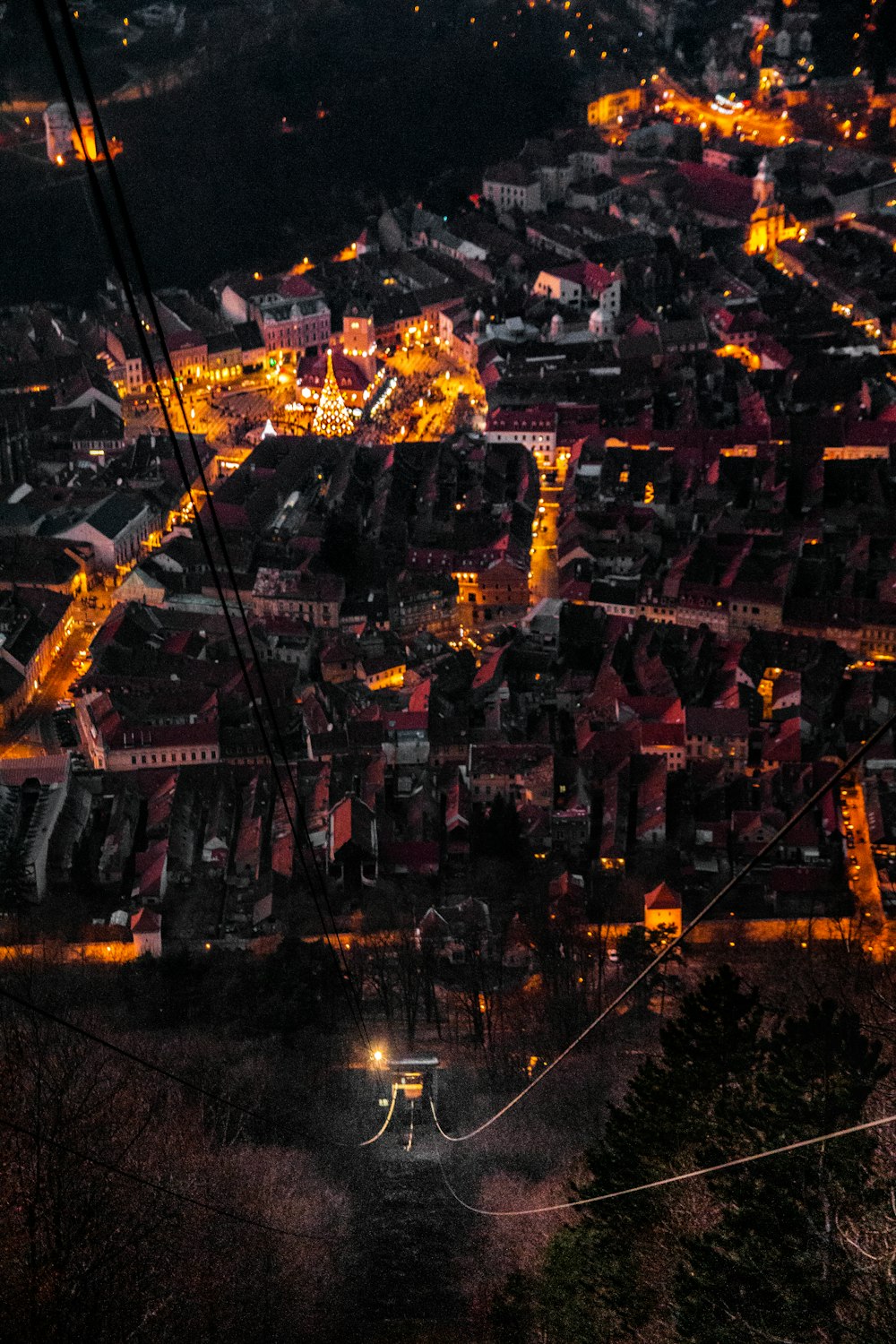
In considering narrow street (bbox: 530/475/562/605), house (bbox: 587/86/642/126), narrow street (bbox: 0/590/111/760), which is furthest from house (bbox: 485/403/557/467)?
house (bbox: 587/86/642/126)

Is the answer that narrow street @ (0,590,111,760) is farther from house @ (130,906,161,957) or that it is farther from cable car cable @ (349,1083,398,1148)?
cable car cable @ (349,1083,398,1148)

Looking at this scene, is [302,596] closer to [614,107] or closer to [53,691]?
[53,691]

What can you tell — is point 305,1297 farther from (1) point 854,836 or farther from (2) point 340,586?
(2) point 340,586

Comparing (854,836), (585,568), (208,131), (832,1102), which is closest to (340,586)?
(585,568)

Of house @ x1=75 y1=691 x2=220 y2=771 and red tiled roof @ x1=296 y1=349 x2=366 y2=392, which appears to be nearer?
house @ x1=75 y1=691 x2=220 y2=771

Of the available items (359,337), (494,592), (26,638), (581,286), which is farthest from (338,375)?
(26,638)

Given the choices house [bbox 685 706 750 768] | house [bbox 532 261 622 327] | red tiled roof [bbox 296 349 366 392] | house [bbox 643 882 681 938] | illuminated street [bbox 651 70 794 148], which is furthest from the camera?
illuminated street [bbox 651 70 794 148]
